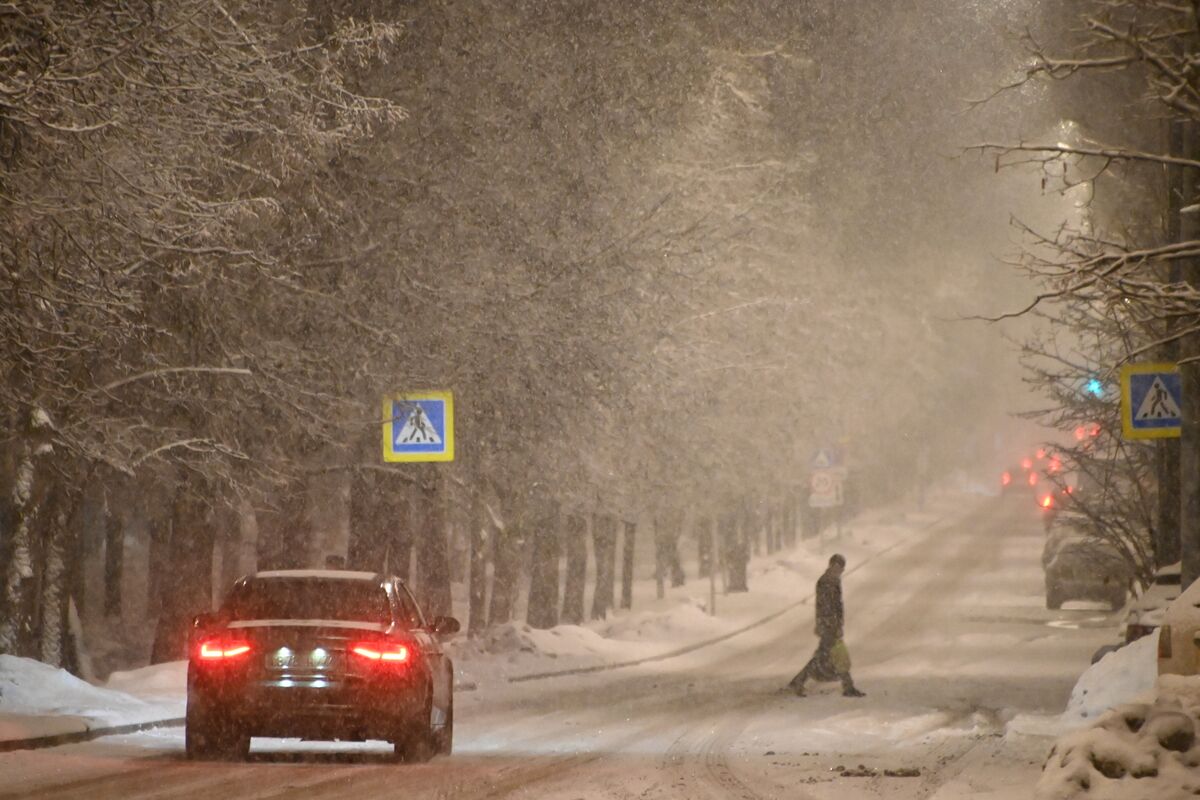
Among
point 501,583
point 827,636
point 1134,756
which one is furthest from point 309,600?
point 501,583

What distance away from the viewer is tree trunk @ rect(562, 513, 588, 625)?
39.4 metres

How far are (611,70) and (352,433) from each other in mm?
6347

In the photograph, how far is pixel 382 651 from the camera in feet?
48.5

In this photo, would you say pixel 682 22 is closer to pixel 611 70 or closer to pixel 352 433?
pixel 611 70

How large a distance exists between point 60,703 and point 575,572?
2270cm

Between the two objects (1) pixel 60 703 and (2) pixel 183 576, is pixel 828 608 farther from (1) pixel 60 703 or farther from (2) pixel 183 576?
(1) pixel 60 703

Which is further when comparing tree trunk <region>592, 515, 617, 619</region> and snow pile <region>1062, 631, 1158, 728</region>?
tree trunk <region>592, 515, 617, 619</region>

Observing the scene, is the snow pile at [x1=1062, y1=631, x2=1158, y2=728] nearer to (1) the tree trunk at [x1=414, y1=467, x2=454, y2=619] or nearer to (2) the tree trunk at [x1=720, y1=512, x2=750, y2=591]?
(1) the tree trunk at [x1=414, y1=467, x2=454, y2=619]

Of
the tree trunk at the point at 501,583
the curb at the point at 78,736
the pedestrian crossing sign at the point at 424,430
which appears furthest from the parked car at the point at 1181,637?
the tree trunk at the point at 501,583

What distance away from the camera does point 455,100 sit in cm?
2298

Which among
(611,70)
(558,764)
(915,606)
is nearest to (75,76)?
(558,764)

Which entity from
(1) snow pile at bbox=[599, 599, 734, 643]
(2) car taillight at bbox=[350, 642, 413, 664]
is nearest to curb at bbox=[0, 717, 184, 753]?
(2) car taillight at bbox=[350, 642, 413, 664]

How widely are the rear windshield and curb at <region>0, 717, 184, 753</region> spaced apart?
217cm

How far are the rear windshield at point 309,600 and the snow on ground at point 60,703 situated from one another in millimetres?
2296
